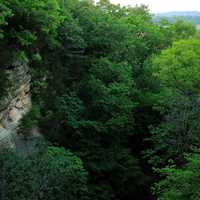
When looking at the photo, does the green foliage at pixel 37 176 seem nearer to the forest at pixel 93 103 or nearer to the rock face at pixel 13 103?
the forest at pixel 93 103

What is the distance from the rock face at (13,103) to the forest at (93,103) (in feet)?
1.36

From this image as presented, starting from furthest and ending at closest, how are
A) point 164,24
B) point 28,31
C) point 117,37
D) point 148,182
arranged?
point 164,24 → point 117,37 → point 148,182 → point 28,31

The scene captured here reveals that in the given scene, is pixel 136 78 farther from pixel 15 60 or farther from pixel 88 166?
pixel 15 60

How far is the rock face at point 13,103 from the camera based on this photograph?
1881 centimetres

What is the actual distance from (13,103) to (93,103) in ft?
18.2

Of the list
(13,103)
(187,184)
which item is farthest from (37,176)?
(187,184)

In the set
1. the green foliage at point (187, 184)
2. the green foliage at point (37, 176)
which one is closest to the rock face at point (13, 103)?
the green foliage at point (37, 176)

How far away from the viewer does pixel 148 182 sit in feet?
83.7

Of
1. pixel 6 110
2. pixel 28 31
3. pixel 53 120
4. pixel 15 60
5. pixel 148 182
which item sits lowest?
pixel 148 182

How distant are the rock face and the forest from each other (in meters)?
0.41

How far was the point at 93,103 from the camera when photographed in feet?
77.7

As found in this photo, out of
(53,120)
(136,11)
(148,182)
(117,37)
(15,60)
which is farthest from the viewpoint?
(136,11)

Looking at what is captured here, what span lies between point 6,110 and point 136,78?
12837 mm

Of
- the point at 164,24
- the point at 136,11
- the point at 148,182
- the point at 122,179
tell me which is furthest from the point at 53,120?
the point at 136,11
